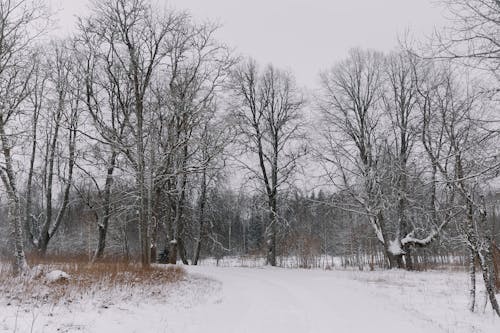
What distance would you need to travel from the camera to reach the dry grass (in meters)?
7.74

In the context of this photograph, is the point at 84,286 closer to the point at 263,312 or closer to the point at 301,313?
the point at 263,312

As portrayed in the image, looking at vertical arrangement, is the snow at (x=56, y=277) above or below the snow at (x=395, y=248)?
below

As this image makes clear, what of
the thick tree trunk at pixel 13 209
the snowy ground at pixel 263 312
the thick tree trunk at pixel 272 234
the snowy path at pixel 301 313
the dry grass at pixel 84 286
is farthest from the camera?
the thick tree trunk at pixel 272 234

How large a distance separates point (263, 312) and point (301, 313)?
32.9 inches

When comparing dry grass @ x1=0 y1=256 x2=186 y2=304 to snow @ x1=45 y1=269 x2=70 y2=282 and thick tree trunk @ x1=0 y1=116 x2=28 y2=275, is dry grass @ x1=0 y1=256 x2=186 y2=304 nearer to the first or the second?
snow @ x1=45 y1=269 x2=70 y2=282

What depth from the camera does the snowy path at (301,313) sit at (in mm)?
7281

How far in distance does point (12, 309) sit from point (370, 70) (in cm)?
2487

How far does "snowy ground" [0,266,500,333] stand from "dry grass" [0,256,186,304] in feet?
1.11

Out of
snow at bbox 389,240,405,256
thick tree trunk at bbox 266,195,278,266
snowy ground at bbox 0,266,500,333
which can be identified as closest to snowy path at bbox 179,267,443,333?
snowy ground at bbox 0,266,500,333

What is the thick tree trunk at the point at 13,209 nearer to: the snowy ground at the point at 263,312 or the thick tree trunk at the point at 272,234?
the snowy ground at the point at 263,312

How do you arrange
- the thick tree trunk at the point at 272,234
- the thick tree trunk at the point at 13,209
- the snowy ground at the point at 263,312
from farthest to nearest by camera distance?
the thick tree trunk at the point at 272,234
the thick tree trunk at the point at 13,209
the snowy ground at the point at 263,312

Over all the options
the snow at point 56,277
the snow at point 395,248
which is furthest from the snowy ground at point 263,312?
the snow at point 395,248

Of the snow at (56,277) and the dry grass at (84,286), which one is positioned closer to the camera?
the dry grass at (84,286)

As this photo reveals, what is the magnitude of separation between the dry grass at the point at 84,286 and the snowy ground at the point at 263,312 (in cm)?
34
